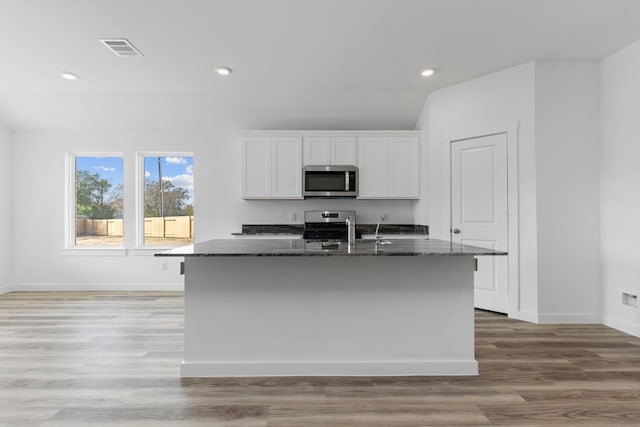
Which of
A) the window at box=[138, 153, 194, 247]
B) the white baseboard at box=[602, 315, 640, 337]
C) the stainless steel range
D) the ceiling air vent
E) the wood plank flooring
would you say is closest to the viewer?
the wood plank flooring

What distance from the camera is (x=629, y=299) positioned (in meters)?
3.42

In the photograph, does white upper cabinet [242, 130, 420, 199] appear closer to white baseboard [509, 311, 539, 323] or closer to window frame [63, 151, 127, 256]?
white baseboard [509, 311, 539, 323]

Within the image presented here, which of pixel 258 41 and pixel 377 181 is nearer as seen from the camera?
pixel 258 41

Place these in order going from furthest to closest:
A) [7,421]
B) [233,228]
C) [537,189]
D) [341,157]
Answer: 1. [233,228]
2. [341,157]
3. [537,189]
4. [7,421]

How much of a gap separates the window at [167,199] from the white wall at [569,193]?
471cm

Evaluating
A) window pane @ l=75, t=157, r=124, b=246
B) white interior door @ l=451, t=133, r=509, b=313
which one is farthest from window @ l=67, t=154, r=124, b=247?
white interior door @ l=451, t=133, r=509, b=313

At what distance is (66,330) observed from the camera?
137 inches

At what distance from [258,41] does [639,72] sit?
3.52 meters

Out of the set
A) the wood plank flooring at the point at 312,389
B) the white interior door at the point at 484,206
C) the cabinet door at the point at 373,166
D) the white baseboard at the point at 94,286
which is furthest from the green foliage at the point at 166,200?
the white interior door at the point at 484,206

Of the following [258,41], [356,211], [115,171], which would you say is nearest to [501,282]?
[356,211]

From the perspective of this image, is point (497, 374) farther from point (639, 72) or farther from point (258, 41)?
point (258, 41)

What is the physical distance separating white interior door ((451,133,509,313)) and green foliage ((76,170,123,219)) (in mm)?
4909

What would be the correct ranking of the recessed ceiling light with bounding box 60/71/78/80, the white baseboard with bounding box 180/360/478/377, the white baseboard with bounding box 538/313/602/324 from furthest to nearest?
the recessed ceiling light with bounding box 60/71/78/80 → the white baseboard with bounding box 538/313/602/324 → the white baseboard with bounding box 180/360/478/377

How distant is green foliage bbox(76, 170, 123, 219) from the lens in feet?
18.4
